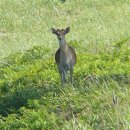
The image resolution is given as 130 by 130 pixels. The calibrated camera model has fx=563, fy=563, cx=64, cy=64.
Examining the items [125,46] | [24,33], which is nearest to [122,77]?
[125,46]

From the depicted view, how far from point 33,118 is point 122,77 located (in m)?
2.14

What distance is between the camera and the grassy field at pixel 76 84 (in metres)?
8.66

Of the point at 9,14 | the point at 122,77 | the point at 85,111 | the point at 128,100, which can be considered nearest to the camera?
the point at 128,100

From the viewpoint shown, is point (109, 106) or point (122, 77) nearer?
point (109, 106)

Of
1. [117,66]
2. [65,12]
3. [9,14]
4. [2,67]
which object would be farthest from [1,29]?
[117,66]

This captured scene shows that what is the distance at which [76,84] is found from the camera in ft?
36.5

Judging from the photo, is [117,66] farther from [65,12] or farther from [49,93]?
[65,12]

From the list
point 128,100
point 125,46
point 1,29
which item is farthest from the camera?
point 1,29

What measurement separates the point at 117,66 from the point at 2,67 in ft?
13.2

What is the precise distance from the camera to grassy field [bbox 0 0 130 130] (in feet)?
28.4

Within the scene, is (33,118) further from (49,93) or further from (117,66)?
(117,66)

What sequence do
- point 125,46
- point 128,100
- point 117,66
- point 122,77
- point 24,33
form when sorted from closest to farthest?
point 128,100 < point 122,77 < point 117,66 < point 125,46 < point 24,33

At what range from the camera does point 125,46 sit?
48.3 feet

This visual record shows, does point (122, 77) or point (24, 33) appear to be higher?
point (122, 77)
